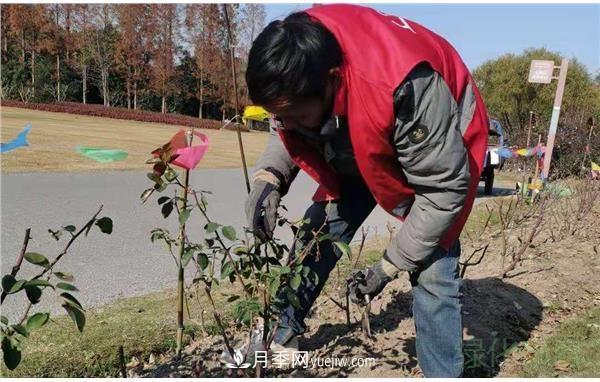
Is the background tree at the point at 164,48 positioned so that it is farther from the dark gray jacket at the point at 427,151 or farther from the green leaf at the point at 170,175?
the dark gray jacket at the point at 427,151

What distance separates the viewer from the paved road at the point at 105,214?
3.78m

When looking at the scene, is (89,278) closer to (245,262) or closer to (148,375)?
(148,375)

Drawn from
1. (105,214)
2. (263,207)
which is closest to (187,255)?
(263,207)

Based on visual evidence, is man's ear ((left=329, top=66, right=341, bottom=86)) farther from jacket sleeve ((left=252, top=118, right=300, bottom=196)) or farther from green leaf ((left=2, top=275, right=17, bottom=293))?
green leaf ((left=2, top=275, right=17, bottom=293))

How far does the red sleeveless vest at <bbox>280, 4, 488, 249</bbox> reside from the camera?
1.59m

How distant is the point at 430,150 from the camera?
1628 mm

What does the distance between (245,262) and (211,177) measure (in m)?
8.59

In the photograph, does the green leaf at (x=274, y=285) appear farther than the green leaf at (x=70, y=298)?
Yes

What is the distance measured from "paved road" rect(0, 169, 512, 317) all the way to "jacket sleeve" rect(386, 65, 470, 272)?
2.17 metres

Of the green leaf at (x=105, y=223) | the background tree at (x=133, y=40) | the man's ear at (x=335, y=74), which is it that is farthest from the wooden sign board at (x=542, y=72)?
the background tree at (x=133, y=40)

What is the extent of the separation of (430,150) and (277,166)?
0.72m

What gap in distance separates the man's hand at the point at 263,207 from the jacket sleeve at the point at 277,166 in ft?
0.15

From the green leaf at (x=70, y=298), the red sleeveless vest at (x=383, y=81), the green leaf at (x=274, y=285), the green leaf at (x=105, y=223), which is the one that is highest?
the red sleeveless vest at (x=383, y=81)

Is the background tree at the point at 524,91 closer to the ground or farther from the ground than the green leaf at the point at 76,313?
farther from the ground
